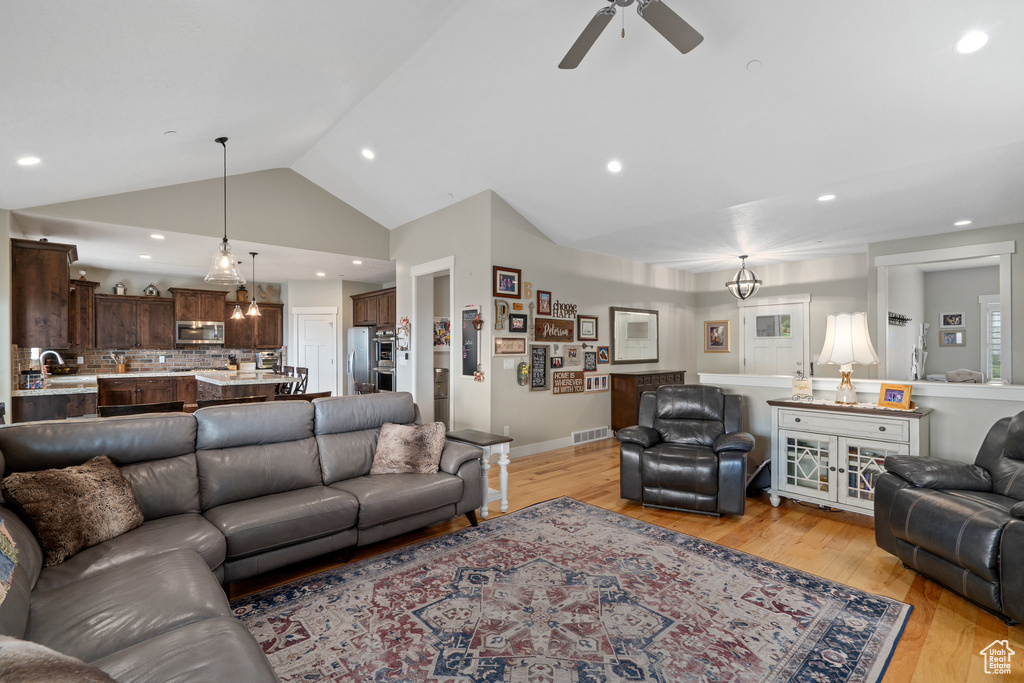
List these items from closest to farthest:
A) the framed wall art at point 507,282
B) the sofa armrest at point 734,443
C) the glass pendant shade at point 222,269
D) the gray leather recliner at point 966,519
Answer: the gray leather recliner at point 966,519 → the sofa armrest at point 734,443 → the glass pendant shade at point 222,269 → the framed wall art at point 507,282

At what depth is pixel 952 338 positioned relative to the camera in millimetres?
7445

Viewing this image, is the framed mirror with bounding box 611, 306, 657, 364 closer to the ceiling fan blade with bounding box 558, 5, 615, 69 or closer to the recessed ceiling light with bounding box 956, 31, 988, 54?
the recessed ceiling light with bounding box 956, 31, 988, 54

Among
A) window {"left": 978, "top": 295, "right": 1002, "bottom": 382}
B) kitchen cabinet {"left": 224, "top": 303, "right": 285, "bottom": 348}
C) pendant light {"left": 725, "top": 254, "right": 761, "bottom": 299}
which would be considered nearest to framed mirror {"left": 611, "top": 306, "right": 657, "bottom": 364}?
pendant light {"left": 725, "top": 254, "right": 761, "bottom": 299}

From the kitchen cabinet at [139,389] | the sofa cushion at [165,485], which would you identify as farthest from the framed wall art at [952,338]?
the kitchen cabinet at [139,389]

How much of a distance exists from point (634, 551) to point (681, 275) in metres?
6.23

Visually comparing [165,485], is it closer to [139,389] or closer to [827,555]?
[827,555]

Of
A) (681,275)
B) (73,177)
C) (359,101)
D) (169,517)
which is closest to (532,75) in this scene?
(359,101)

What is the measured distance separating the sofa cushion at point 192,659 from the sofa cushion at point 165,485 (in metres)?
1.37

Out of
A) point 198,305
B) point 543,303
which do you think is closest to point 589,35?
point 543,303

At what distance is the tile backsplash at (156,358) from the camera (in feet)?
25.0

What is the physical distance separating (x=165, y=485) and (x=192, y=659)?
1.64 metres

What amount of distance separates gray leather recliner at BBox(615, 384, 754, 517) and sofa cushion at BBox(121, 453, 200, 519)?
9.58 ft

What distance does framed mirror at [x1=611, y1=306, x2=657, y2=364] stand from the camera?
6824mm

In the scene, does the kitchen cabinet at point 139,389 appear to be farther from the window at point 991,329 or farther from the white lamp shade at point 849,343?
the window at point 991,329
